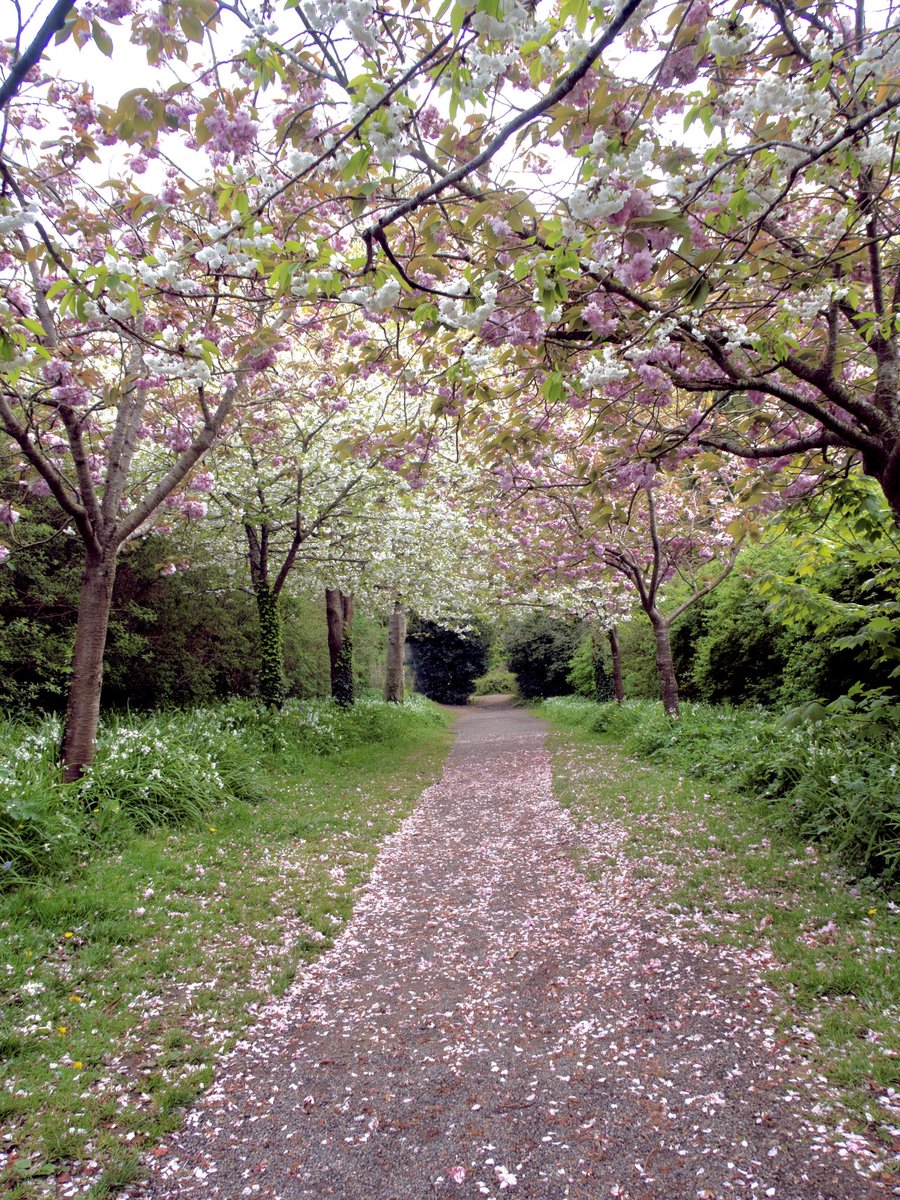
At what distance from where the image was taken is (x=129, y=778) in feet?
20.1

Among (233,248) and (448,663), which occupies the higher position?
(233,248)

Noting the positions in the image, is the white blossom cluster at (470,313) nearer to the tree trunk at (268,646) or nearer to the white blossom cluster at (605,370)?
the white blossom cluster at (605,370)

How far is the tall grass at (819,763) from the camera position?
443 centimetres

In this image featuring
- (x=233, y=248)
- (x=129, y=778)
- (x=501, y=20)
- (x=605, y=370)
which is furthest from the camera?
(x=129, y=778)

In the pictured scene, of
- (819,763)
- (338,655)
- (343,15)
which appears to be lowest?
(819,763)

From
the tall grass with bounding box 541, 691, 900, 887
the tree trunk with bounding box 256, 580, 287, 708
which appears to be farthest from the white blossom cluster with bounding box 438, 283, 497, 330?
the tree trunk with bounding box 256, 580, 287, 708

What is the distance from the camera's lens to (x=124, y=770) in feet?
20.2

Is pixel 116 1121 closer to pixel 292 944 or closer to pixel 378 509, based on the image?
pixel 292 944

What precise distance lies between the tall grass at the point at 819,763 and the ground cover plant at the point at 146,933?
3.67 meters

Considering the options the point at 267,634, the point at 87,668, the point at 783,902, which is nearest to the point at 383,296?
the point at 783,902

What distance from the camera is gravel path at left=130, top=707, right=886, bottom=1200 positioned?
2.36 m

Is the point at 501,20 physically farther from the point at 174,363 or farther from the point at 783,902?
the point at 783,902

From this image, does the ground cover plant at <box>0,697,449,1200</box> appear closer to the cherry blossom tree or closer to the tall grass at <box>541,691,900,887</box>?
the tall grass at <box>541,691,900,887</box>

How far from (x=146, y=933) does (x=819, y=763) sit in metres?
5.74
